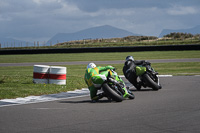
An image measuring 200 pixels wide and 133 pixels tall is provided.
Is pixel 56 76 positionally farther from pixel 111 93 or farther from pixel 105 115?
pixel 105 115

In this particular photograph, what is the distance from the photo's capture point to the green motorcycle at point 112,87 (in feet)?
34.7

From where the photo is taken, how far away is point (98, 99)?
1112cm

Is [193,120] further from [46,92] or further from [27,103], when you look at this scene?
[46,92]

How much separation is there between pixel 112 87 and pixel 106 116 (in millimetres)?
2502

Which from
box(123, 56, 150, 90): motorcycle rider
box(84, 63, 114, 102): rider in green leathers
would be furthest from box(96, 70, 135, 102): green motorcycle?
box(123, 56, 150, 90): motorcycle rider

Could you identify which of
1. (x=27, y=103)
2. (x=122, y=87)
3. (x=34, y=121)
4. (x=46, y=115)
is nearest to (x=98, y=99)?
(x=122, y=87)

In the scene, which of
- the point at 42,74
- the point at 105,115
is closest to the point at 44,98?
the point at 42,74

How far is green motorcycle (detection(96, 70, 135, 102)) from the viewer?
10562 millimetres

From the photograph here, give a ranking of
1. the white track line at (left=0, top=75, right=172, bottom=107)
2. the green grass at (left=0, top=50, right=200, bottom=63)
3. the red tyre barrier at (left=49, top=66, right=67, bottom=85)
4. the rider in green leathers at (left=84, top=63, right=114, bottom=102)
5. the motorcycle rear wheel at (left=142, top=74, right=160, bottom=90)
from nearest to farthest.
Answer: the rider in green leathers at (left=84, top=63, right=114, bottom=102) < the white track line at (left=0, top=75, right=172, bottom=107) < the motorcycle rear wheel at (left=142, top=74, right=160, bottom=90) < the red tyre barrier at (left=49, top=66, right=67, bottom=85) < the green grass at (left=0, top=50, right=200, bottom=63)

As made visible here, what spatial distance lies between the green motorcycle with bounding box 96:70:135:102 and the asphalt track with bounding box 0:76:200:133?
23 centimetres

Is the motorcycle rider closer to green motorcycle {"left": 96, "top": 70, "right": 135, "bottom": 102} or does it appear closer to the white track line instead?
the white track line

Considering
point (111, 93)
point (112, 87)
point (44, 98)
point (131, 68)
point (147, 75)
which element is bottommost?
point (44, 98)

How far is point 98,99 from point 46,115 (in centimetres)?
272

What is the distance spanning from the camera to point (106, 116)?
8344 mm
